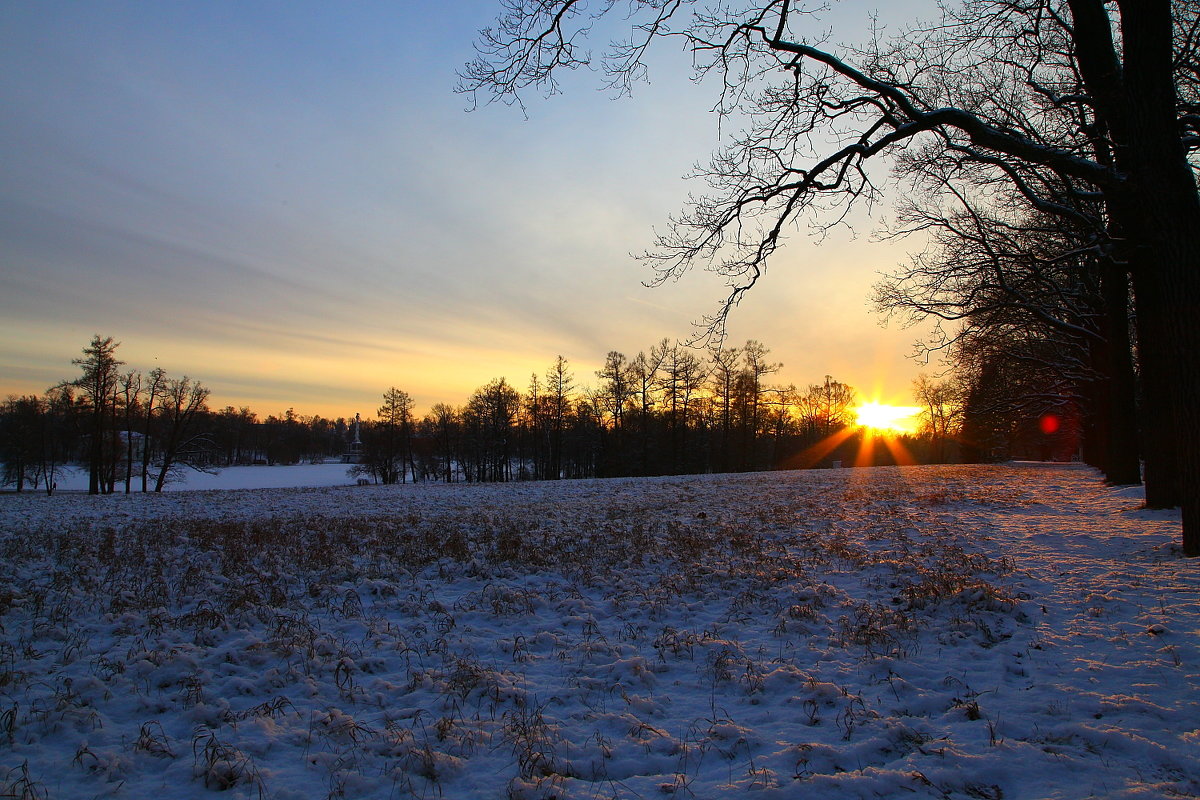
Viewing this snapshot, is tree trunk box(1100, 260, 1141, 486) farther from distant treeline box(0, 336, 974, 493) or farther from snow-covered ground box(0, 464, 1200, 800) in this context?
distant treeline box(0, 336, 974, 493)

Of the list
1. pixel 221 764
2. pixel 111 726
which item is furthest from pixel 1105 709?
pixel 111 726

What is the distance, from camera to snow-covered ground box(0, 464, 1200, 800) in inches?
137

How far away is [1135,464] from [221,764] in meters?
20.1

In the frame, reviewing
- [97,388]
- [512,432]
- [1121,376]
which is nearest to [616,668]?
[1121,376]

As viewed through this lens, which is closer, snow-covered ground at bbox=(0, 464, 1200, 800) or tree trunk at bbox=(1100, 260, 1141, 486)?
snow-covered ground at bbox=(0, 464, 1200, 800)

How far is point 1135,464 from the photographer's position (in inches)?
580

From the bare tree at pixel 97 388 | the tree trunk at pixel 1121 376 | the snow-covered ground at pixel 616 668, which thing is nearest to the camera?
the snow-covered ground at pixel 616 668

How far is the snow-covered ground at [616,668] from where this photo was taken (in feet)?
11.4

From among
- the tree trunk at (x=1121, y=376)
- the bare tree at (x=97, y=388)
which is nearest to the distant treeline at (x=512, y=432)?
the bare tree at (x=97, y=388)

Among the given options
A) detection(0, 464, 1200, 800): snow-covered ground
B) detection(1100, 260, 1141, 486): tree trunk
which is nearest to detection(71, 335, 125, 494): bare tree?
detection(0, 464, 1200, 800): snow-covered ground

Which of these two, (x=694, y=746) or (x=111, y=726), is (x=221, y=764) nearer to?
(x=111, y=726)

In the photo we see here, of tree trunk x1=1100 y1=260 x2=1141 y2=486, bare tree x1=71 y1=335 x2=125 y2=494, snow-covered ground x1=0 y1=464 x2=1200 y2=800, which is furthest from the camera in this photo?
bare tree x1=71 y1=335 x2=125 y2=494

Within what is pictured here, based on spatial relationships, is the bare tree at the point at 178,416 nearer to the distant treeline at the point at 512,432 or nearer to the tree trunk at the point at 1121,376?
the distant treeline at the point at 512,432

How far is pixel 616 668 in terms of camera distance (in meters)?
5.14
